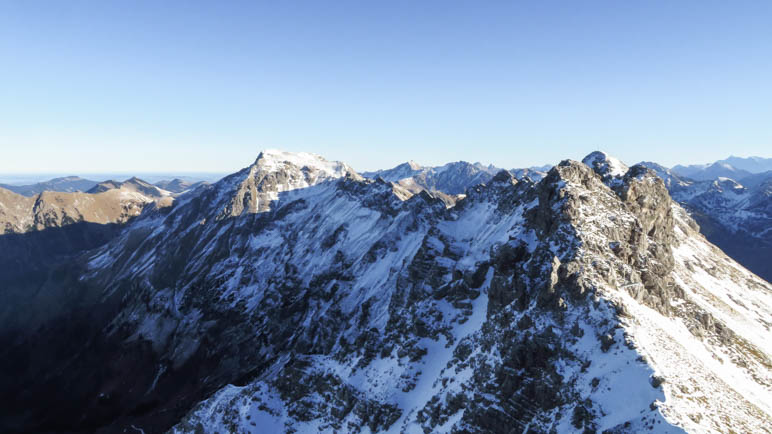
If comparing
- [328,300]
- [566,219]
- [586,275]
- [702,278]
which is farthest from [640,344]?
[328,300]

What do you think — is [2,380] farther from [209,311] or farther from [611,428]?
[611,428]

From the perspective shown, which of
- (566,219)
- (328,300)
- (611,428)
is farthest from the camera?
(328,300)

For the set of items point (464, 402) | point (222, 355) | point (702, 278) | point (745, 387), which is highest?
point (702, 278)

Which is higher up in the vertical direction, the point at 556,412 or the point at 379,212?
the point at 379,212

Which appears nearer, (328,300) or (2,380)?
(328,300)

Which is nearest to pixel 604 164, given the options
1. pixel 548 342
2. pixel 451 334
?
pixel 451 334
